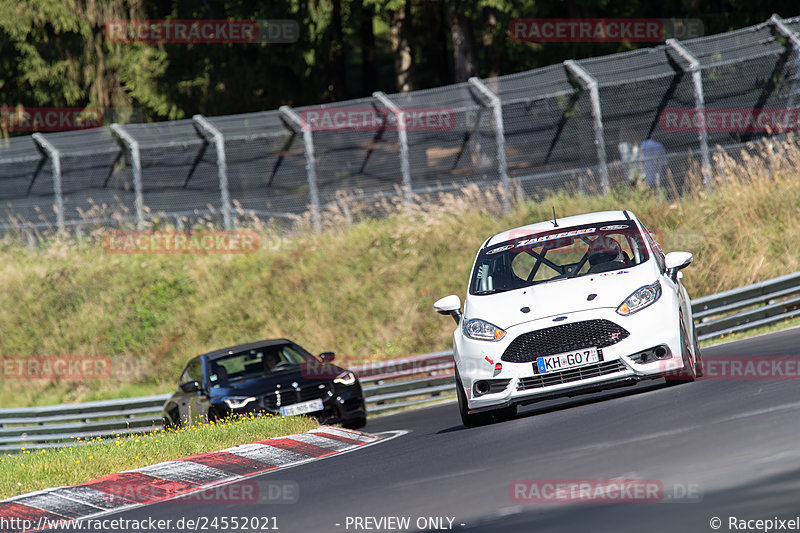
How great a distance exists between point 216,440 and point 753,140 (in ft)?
44.9

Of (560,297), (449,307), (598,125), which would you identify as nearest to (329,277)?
(598,125)

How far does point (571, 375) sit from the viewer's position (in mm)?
9547

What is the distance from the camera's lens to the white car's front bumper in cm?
948

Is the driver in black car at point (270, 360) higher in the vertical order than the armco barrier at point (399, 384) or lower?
higher

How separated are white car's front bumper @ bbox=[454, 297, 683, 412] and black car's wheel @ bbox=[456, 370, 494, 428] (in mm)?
587

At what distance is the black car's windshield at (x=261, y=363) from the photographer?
15.6 metres

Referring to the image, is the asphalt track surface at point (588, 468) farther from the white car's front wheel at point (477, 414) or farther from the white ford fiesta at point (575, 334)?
the white ford fiesta at point (575, 334)
